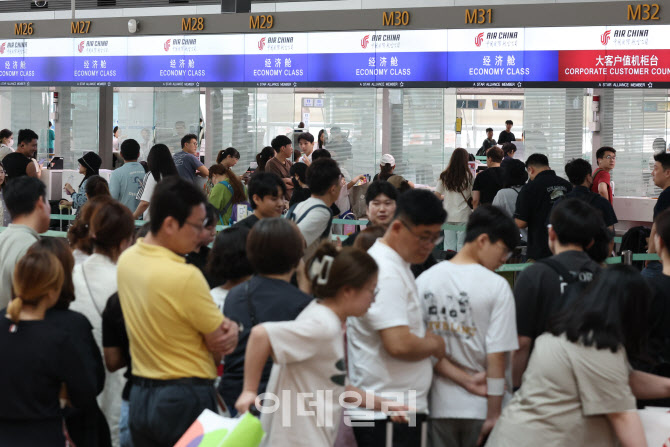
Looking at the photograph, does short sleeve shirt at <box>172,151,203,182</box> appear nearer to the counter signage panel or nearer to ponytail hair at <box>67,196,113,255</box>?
the counter signage panel

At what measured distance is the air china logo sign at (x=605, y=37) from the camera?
9.22 metres

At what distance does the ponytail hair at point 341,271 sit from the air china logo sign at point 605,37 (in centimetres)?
704

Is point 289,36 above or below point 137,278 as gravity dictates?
above

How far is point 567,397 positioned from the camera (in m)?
2.96

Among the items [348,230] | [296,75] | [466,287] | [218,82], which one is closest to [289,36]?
[296,75]

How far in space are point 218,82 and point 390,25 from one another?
2.60 metres

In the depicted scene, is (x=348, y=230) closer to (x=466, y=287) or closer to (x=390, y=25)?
(x=390, y=25)

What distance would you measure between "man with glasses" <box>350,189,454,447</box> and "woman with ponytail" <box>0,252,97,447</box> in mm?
997

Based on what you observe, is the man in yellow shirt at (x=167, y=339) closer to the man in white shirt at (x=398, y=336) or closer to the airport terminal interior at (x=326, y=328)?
the airport terminal interior at (x=326, y=328)

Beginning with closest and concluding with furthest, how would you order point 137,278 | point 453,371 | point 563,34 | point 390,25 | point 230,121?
point 137,278, point 453,371, point 563,34, point 390,25, point 230,121

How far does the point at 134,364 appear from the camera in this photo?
3.21m

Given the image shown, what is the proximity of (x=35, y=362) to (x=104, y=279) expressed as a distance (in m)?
0.66

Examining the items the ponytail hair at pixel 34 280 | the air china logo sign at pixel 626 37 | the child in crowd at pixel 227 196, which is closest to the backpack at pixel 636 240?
the air china logo sign at pixel 626 37

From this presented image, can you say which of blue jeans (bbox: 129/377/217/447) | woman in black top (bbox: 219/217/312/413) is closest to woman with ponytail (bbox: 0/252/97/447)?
blue jeans (bbox: 129/377/217/447)
